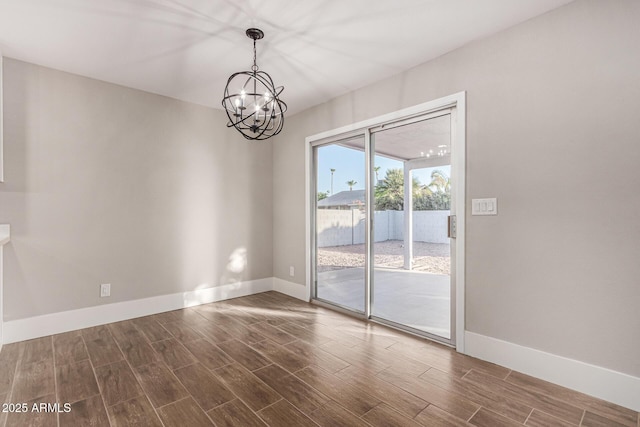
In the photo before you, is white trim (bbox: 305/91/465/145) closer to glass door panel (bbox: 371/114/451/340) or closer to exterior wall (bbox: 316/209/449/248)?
glass door panel (bbox: 371/114/451/340)

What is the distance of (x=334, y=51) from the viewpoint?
268 centimetres

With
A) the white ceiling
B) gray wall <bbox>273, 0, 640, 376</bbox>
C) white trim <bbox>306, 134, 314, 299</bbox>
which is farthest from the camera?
white trim <bbox>306, 134, 314, 299</bbox>

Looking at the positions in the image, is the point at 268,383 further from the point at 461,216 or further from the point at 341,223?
the point at 341,223

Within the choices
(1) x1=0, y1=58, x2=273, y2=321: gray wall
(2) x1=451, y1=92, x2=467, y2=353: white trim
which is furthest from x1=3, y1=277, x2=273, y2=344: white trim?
(2) x1=451, y1=92, x2=467, y2=353: white trim

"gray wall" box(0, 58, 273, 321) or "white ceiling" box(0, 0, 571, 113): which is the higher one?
"white ceiling" box(0, 0, 571, 113)

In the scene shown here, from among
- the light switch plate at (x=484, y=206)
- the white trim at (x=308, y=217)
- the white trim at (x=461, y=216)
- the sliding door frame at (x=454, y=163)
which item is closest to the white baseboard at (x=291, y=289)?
the white trim at (x=308, y=217)

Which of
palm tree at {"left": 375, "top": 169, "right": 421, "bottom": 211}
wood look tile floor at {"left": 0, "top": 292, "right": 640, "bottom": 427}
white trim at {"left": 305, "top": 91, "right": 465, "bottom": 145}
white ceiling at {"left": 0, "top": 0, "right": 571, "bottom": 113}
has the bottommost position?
wood look tile floor at {"left": 0, "top": 292, "right": 640, "bottom": 427}

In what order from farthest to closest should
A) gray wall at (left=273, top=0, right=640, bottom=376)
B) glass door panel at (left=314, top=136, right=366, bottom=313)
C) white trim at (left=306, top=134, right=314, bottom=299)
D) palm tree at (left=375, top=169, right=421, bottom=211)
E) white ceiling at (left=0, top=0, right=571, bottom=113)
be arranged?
white trim at (left=306, top=134, right=314, bottom=299)
glass door panel at (left=314, top=136, right=366, bottom=313)
palm tree at (left=375, top=169, right=421, bottom=211)
white ceiling at (left=0, top=0, right=571, bottom=113)
gray wall at (left=273, top=0, right=640, bottom=376)

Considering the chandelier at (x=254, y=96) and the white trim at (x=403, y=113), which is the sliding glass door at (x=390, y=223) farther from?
the chandelier at (x=254, y=96)

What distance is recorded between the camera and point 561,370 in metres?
2.06

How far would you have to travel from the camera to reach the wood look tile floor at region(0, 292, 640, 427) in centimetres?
174

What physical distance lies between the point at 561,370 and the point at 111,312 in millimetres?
4055

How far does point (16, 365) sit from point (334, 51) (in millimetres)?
3599

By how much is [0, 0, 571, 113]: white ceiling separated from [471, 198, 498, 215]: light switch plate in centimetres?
132
